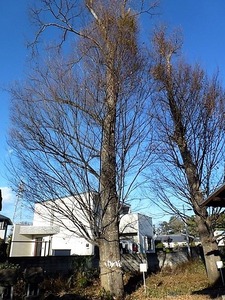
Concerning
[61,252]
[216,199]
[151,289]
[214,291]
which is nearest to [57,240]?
[61,252]

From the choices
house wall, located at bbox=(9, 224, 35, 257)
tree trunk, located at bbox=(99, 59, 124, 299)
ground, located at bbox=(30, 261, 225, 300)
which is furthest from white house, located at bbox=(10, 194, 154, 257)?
tree trunk, located at bbox=(99, 59, 124, 299)

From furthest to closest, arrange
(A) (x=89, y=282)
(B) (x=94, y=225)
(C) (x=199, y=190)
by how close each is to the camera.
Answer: (C) (x=199, y=190), (A) (x=89, y=282), (B) (x=94, y=225)

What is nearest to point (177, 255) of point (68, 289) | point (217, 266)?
point (217, 266)

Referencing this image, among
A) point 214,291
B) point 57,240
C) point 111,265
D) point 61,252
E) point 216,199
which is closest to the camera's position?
point 216,199

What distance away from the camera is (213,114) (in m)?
11.3

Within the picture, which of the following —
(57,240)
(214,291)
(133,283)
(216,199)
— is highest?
(57,240)

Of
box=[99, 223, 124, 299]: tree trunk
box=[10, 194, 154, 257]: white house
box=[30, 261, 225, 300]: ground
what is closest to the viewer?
box=[99, 223, 124, 299]: tree trunk

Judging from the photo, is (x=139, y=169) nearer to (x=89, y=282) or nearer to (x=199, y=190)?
(x=199, y=190)

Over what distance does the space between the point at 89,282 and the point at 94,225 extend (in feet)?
10.5

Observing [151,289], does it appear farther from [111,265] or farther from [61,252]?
[61,252]

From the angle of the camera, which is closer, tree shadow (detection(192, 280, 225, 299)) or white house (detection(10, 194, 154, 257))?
tree shadow (detection(192, 280, 225, 299))

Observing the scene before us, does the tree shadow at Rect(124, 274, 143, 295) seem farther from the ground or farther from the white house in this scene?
the white house

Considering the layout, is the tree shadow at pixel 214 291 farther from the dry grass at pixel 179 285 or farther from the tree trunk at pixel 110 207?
the tree trunk at pixel 110 207

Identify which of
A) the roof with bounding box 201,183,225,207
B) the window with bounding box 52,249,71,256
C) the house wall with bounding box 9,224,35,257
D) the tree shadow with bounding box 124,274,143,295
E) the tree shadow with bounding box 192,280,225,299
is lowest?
the tree shadow with bounding box 192,280,225,299
